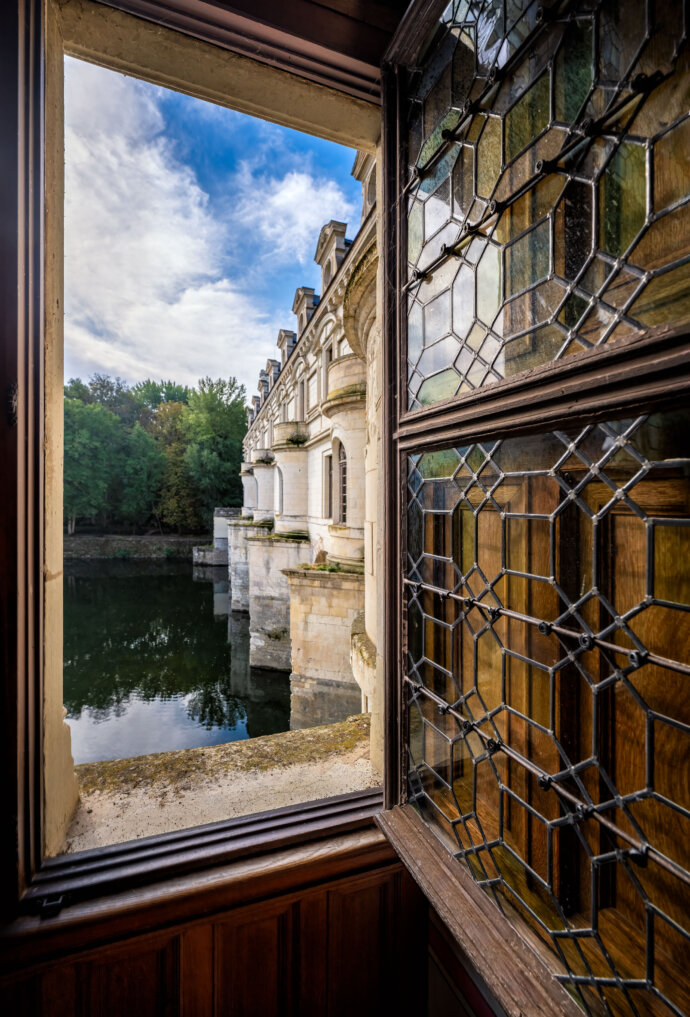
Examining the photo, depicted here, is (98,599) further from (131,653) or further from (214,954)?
A: (214,954)

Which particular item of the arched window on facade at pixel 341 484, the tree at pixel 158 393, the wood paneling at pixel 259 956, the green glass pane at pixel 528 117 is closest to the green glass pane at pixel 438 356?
the green glass pane at pixel 528 117

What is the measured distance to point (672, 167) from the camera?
768mm

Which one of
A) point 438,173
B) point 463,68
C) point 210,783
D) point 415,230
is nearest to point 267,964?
point 210,783

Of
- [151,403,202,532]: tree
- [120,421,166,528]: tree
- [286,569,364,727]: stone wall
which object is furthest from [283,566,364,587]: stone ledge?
[120,421,166,528]: tree

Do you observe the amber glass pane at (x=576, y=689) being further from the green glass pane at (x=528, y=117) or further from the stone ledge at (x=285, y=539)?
the stone ledge at (x=285, y=539)

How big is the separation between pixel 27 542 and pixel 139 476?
1245 inches

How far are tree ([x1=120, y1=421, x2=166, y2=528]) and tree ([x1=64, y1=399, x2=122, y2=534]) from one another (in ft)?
3.45

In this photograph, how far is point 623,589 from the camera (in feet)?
2.95

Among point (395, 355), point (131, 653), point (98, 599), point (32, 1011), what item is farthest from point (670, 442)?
point (98, 599)

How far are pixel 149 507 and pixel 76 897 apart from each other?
107ft

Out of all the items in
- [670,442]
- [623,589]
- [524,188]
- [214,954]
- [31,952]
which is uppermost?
[524,188]

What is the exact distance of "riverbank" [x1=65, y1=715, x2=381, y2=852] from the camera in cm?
163

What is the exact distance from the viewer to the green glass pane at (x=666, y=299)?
750 millimetres

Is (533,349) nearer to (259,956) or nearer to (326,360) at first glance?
(259,956)
